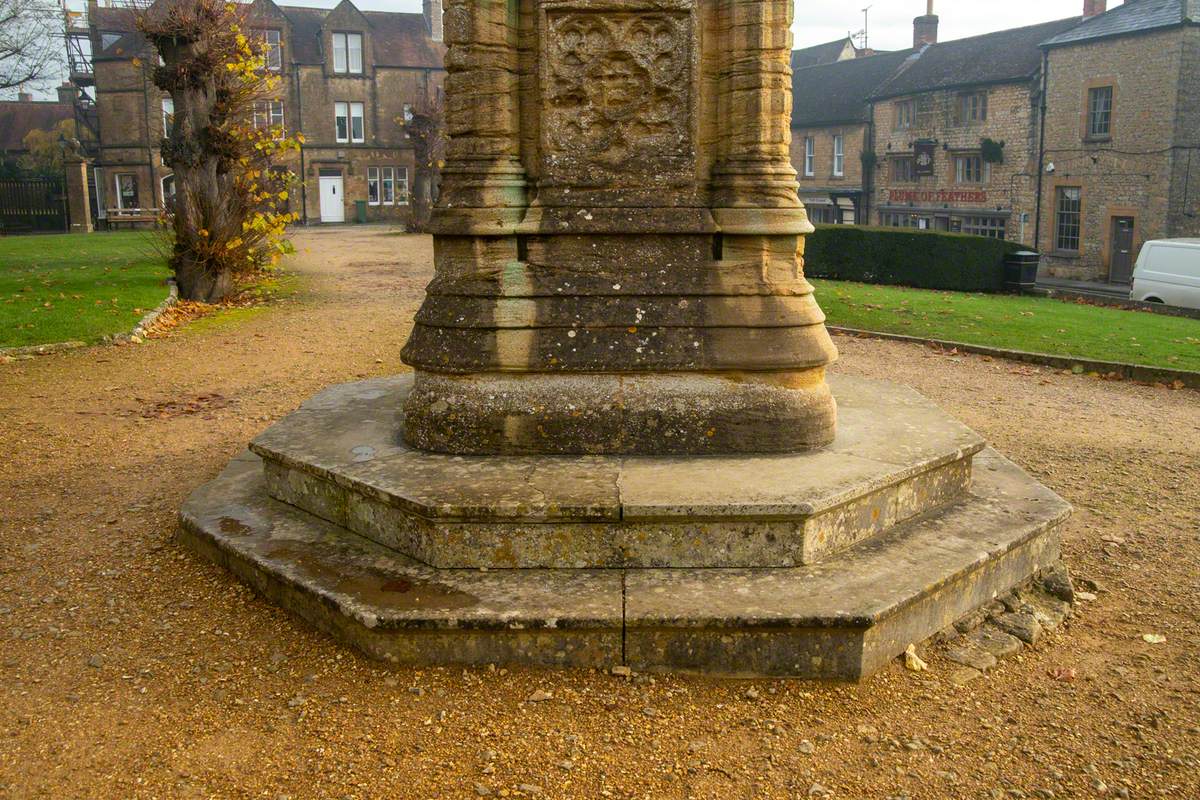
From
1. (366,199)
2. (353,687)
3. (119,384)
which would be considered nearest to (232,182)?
(119,384)

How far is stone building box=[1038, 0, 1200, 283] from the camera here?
99.0ft

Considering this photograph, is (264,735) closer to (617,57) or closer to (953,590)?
(953,590)

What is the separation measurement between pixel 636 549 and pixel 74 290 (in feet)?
50.2

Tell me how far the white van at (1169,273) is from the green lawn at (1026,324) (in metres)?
1.02

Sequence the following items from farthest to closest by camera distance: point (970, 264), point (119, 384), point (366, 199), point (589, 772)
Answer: point (366, 199) → point (970, 264) → point (119, 384) → point (589, 772)

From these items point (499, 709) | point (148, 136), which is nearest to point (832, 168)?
point (148, 136)

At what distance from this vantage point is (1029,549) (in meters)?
5.11

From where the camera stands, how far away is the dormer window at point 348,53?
50125 millimetres

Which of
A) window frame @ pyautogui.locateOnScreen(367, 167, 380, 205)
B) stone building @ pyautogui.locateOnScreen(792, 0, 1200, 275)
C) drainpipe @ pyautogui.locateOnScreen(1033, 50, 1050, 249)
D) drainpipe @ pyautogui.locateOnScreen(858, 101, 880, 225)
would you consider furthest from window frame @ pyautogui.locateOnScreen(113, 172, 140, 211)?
drainpipe @ pyautogui.locateOnScreen(1033, 50, 1050, 249)

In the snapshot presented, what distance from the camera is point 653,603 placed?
13.7 feet

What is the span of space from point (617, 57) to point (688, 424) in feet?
6.54

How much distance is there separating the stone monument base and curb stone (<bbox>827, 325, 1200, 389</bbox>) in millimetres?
6824

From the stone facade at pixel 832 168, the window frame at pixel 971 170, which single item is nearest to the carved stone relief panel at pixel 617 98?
the window frame at pixel 971 170

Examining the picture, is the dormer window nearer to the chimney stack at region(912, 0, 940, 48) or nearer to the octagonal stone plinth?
the chimney stack at region(912, 0, 940, 48)
